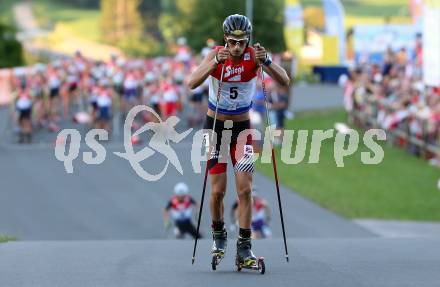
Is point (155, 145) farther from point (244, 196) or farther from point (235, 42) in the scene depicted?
point (235, 42)

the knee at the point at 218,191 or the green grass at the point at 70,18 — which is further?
the green grass at the point at 70,18

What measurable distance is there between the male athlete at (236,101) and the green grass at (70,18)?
84174mm

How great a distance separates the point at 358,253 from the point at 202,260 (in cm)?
150

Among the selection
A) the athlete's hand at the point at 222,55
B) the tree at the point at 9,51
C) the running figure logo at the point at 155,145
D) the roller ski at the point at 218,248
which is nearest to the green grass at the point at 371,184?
the running figure logo at the point at 155,145

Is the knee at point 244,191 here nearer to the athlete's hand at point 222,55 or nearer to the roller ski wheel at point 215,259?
the roller ski wheel at point 215,259

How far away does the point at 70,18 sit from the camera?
374 ft

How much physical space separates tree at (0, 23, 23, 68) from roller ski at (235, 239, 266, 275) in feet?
159

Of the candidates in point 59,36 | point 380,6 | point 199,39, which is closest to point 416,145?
point 199,39

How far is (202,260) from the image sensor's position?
39.1 feet

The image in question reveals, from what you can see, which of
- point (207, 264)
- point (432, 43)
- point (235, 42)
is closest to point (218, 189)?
point (207, 264)

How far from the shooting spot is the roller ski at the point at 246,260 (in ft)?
35.2

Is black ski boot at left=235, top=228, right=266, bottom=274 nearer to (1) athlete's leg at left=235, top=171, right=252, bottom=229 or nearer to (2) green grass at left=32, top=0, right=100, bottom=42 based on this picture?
(1) athlete's leg at left=235, top=171, right=252, bottom=229

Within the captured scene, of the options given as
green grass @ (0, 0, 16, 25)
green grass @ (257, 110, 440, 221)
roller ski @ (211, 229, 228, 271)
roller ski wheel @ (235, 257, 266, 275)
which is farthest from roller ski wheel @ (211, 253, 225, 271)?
green grass @ (0, 0, 16, 25)

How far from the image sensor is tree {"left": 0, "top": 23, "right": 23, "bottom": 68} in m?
59.1
